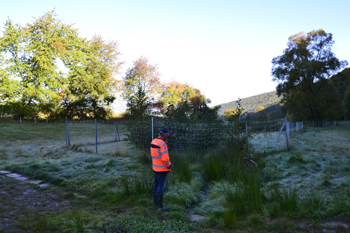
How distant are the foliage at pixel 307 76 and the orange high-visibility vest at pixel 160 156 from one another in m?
31.9

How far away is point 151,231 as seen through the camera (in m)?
3.62

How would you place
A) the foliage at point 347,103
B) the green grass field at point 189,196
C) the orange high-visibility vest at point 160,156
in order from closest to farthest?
the green grass field at point 189,196, the orange high-visibility vest at point 160,156, the foliage at point 347,103

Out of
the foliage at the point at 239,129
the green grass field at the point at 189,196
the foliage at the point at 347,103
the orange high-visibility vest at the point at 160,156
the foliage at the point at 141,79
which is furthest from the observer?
the foliage at the point at 347,103

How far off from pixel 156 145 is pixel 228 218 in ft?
6.21

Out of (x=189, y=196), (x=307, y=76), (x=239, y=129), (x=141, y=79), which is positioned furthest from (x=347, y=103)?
(x=189, y=196)

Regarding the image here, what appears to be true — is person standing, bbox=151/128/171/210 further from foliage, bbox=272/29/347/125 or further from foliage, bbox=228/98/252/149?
foliage, bbox=272/29/347/125

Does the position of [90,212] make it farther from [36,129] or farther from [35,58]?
[35,58]

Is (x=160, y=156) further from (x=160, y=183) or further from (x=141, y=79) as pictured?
(x=141, y=79)

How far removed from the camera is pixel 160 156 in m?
4.85

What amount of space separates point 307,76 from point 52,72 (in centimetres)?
3447

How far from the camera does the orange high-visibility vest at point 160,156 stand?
4773 millimetres

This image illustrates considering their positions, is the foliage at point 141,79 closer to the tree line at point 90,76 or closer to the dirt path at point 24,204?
the tree line at point 90,76

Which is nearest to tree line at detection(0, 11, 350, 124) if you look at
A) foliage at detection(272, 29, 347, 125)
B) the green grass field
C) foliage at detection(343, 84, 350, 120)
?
foliage at detection(272, 29, 347, 125)

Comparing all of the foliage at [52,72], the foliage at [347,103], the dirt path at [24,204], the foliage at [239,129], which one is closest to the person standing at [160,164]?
the dirt path at [24,204]
